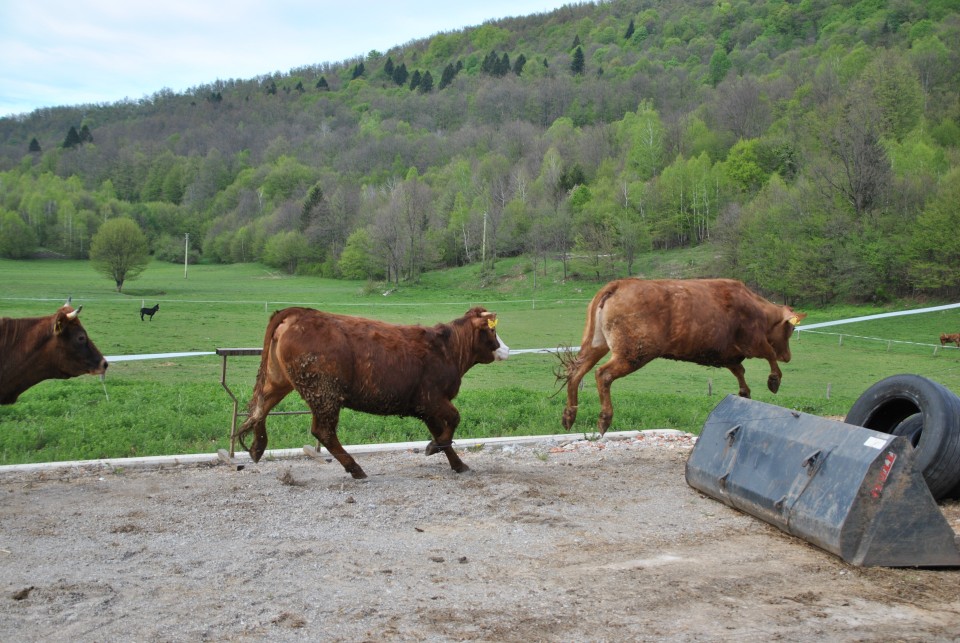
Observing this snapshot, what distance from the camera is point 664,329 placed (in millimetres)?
11594

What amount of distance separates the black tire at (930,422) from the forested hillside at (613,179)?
47.2m

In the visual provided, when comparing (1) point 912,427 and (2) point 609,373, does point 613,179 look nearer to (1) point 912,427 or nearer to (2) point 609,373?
(2) point 609,373

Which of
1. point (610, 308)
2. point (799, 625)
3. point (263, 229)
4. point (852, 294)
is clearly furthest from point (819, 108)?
point (799, 625)

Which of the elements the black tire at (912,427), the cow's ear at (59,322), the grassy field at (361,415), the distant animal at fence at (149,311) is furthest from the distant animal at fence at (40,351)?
the distant animal at fence at (149,311)

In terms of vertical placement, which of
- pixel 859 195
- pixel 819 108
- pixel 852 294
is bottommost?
pixel 852 294

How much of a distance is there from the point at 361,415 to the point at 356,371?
16.9 ft

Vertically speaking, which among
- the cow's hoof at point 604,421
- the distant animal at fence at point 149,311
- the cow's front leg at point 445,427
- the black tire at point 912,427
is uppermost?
the black tire at point 912,427

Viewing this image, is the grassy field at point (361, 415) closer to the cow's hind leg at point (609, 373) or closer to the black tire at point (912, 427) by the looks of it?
the cow's hind leg at point (609, 373)

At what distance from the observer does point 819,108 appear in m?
99.8

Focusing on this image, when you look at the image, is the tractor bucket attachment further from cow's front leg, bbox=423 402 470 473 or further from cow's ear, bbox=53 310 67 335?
cow's ear, bbox=53 310 67 335

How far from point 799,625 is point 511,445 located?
22.1ft

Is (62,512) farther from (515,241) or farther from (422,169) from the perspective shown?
(422,169)

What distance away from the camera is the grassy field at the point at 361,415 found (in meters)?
12.6

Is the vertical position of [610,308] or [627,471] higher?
[610,308]
